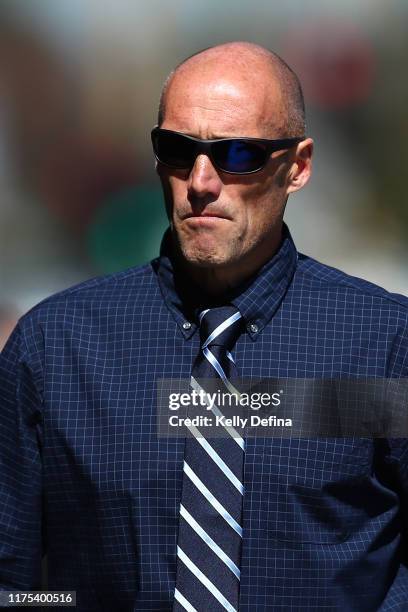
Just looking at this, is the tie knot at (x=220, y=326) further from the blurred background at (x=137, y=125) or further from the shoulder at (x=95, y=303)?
the blurred background at (x=137, y=125)

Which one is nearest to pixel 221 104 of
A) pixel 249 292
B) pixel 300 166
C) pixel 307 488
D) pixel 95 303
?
pixel 300 166

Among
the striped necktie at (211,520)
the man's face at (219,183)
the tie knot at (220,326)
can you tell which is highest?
the man's face at (219,183)

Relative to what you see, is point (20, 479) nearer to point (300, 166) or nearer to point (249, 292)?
point (249, 292)

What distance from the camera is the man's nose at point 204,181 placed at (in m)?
2.43

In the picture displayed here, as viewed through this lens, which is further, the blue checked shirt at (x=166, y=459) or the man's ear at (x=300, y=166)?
the man's ear at (x=300, y=166)

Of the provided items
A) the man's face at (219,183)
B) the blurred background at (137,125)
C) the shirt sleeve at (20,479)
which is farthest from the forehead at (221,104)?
the blurred background at (137,125)

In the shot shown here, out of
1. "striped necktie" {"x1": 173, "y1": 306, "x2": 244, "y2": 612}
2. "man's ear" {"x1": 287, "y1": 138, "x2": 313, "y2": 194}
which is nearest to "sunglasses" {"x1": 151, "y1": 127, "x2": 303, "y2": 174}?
"man's ear" {"x1": 287, "y1": 138, "x2": 313, "y2": 194}

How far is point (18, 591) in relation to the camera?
2.55 metres

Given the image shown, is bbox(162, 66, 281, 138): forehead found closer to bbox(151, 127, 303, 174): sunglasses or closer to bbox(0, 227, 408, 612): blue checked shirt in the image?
bbox(151, 127, 303, 174): sunglasses

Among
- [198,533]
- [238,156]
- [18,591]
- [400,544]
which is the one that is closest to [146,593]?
[198,533]

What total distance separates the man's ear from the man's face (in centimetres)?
7

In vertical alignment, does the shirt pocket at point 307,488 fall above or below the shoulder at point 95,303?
below

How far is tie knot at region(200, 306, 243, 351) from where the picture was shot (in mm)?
2486

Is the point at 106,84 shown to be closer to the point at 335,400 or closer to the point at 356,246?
the point at 356,246
